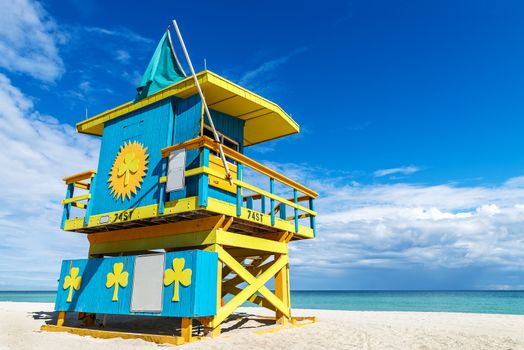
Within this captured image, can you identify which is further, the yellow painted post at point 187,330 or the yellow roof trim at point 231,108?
the yellow roof trim at point 231,108

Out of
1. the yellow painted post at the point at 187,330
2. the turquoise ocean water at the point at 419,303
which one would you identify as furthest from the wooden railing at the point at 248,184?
the turquoise ocean water at the point at 419,303

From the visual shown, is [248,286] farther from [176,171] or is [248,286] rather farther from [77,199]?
[77,199]

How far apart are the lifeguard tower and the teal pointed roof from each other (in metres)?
0.03

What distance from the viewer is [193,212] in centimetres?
812

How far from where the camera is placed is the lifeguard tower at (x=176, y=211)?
7.99m

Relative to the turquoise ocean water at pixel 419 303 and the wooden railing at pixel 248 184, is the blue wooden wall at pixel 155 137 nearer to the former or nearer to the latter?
the wooden railing at pixel 248 184

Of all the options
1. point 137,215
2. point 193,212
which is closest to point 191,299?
point 193,212

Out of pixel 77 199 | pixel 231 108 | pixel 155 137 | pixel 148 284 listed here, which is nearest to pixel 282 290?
pixel 148 284

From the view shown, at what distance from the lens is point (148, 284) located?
329 inches

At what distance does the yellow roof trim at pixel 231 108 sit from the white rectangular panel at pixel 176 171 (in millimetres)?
1834

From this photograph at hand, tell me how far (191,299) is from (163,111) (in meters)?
4.94

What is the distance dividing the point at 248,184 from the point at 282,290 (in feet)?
11.8

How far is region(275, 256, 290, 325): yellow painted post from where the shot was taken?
34.7 ft

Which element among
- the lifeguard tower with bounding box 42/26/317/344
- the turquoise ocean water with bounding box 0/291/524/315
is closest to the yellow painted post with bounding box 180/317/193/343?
the lifeguard tower with bounding box 42/26/317/344
